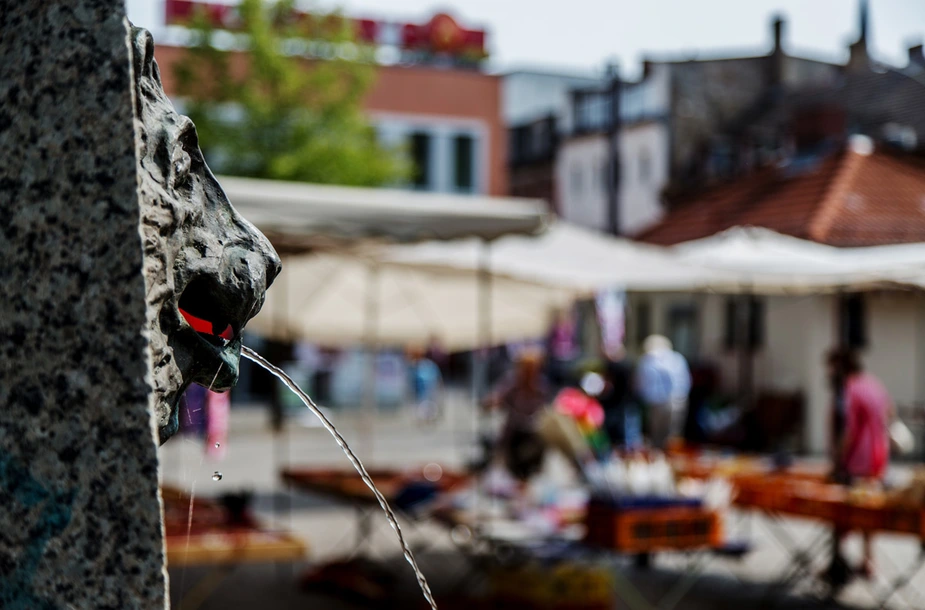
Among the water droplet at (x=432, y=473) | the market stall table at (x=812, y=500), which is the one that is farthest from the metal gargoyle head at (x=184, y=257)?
the water droplet at (x=432, y=473)

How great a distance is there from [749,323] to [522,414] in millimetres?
14359

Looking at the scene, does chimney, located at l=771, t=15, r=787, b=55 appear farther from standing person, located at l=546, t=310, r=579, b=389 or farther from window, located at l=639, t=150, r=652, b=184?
standing person, located at l=546, t=310, r=579, b=389

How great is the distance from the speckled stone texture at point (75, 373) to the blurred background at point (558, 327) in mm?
528

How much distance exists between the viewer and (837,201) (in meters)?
24.2

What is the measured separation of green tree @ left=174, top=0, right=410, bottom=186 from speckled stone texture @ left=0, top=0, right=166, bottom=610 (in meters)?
23.9

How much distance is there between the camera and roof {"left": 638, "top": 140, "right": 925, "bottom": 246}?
2342 centimetres

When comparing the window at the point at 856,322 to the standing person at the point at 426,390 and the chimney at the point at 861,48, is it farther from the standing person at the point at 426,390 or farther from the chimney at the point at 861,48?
the chimney at the point at 861,48

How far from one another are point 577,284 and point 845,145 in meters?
19.0

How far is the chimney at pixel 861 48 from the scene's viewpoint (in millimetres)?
33594

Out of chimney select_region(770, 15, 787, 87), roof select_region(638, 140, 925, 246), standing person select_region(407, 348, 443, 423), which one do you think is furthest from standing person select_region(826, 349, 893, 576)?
chimney select_region(770, 15, 787, 87)

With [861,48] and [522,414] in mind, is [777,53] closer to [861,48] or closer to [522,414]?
[861,48]

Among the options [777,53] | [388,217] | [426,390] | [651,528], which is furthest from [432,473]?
[777,53]

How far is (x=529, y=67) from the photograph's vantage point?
55.6 m

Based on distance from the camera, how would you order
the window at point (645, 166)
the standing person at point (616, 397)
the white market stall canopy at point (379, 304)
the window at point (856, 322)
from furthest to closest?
the window at point (645, 166) → the window at point (856, 322) → the standing person at point (616, 397) → the white market stall canopy at point (379, 304)
